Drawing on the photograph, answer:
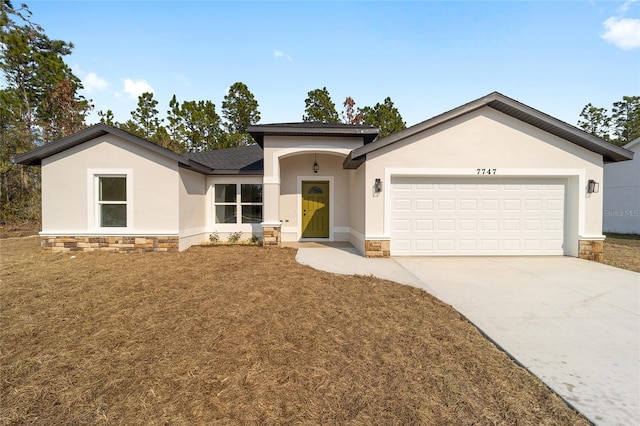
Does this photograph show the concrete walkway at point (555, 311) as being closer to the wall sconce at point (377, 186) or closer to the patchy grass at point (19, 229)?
the wall sconce at point (377, 186)

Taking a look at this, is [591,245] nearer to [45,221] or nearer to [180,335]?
[180,335]

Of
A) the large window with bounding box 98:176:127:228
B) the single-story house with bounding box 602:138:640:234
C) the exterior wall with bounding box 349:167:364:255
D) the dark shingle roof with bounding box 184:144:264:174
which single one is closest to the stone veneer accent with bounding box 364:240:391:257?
the exterior wall with bounding box 349:167:364:255

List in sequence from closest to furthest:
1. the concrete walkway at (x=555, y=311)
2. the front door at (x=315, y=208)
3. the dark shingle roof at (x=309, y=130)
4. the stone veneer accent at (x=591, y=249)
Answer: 1. the concrete walkway at (x=555, y=311)
2. the stone veneer accent at (x=591, y=249)
3. the dark shingle roof at (x=309, y=130)
4. the front door at (x=315, y=208)

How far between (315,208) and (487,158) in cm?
618

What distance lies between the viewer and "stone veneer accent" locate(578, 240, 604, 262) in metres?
8.12

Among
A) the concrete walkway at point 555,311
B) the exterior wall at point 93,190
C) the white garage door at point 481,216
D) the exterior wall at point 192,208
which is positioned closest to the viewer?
the concrete walkway at point 555,311

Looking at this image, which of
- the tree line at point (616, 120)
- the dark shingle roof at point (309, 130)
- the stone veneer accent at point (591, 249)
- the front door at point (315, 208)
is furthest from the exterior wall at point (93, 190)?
the tree line at point (616, 120)

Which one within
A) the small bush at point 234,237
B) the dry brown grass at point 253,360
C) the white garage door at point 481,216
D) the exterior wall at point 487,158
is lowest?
the dry brown grass at point 253,360

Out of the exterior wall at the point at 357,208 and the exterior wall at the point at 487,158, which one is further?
the exterior wall at the point at 357,208

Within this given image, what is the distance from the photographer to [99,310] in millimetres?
4355

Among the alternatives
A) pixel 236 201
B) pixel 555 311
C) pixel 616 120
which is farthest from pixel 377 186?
pixel 616 120

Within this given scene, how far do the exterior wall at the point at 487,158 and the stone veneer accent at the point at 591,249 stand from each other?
0.15 meters

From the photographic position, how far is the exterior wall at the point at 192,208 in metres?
9.28

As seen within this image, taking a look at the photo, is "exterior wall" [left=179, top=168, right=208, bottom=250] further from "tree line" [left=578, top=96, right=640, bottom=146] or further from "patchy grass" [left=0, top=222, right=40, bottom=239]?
"tree line" [left=578, top=96, right=640, bottom=146]
